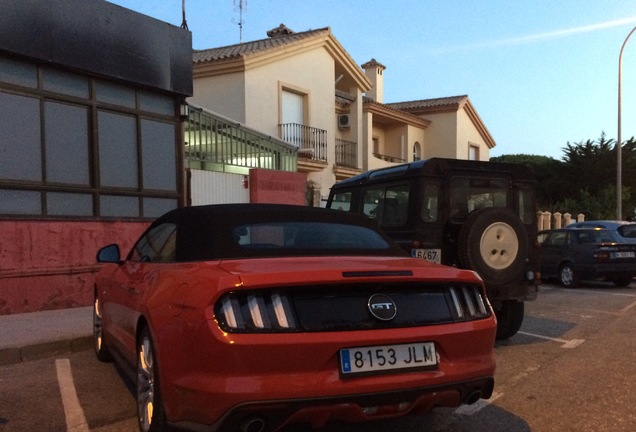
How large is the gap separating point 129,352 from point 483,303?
243 cm

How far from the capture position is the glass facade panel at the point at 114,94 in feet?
31.1

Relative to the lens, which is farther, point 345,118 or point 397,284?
point 345,118

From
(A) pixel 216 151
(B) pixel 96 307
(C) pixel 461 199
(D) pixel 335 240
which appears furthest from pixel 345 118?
(D) pixel 335 240

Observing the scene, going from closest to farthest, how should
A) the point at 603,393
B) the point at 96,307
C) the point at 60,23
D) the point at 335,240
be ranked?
Answer: the point at 335,240, the point at 603,393, the point at 96,307, the point at 60,23

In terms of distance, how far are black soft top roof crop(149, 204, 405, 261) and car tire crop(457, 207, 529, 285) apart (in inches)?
78.4

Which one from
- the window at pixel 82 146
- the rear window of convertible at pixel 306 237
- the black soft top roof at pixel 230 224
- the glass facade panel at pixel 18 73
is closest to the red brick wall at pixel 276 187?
the window at pixel 82 146

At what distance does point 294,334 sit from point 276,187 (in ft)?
35.4

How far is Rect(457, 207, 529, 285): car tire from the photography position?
5949 millimetres

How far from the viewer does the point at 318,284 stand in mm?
2895

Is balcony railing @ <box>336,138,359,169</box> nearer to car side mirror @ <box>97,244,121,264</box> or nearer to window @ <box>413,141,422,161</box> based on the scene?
window @ <box>413,141,422,161</box>

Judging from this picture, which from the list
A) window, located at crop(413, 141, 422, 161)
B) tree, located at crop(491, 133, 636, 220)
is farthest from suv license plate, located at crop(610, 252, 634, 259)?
tree, located at crop(491, 133, 636, 220)

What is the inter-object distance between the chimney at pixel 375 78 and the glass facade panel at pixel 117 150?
909 inches

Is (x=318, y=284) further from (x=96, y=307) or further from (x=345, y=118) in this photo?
(x=345, y=118)

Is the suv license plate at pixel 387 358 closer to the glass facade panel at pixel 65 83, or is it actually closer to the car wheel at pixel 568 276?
the glass facade panel at pixel 65 83
